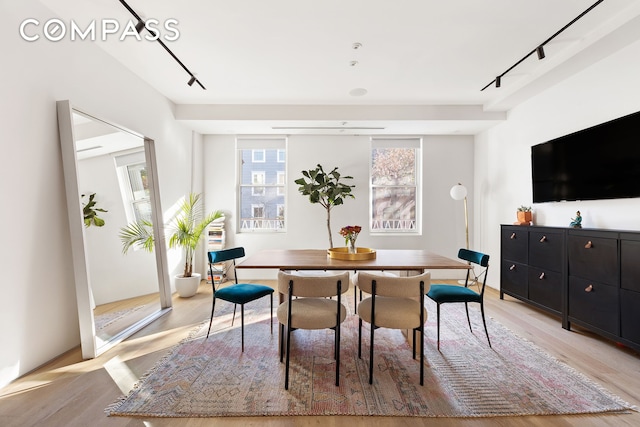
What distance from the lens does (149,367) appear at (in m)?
2.34

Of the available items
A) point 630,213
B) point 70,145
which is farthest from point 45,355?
point 630,213

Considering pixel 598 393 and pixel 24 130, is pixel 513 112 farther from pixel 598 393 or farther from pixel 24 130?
pixel 24 130

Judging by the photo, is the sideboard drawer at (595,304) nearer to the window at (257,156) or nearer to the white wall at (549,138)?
the white wall at (549,138)

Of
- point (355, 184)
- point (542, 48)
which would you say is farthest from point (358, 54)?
point (355, 184)

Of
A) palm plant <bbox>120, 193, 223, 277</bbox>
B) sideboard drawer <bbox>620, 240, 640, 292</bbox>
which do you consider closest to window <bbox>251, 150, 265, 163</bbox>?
palm plant <bbox>120, 193, 223, 277</bbox>

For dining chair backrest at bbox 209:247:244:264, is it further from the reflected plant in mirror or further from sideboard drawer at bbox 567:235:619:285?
sideboard drawer at bbox 567:235:619:285

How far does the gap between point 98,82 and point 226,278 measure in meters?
3.51

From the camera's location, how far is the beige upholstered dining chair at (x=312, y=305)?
2037 millimetres

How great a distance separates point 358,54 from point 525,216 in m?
3.07

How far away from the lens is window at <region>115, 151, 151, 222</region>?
312cm

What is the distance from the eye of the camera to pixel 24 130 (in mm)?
2209

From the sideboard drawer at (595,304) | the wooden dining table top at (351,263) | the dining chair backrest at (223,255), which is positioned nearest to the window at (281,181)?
the dining chair backrest at (223,255)

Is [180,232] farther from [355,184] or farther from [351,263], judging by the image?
[355,184]

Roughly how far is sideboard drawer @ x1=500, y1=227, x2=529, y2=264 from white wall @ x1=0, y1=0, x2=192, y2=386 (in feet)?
16.5
